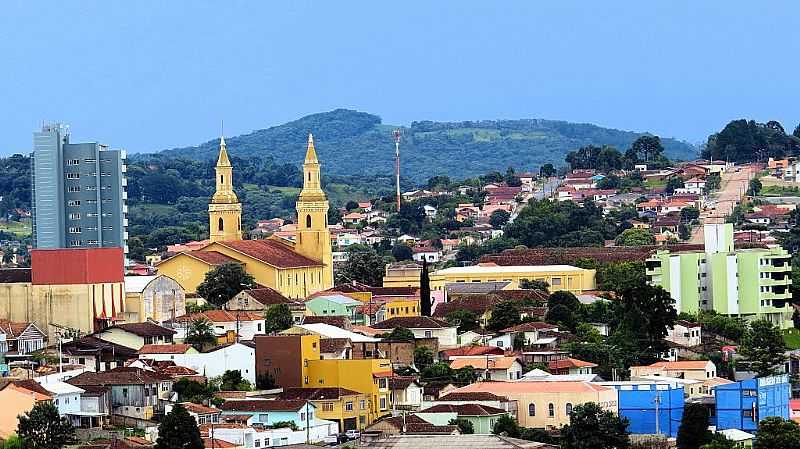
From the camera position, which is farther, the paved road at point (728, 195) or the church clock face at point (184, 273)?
the paved road at point (728, 195)

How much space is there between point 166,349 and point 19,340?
3.93m

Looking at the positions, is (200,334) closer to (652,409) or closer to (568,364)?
(568,364)

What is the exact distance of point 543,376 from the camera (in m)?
53.6

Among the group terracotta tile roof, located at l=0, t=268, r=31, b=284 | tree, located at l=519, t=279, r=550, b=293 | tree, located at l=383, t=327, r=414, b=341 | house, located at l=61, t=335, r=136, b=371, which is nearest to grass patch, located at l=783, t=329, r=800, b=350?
tree, located at l=519, t=279, r=550, b=293

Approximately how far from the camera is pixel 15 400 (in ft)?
151

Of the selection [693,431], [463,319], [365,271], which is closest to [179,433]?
[693,431]

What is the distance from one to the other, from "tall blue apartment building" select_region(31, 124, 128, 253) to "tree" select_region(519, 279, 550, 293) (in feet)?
51.6

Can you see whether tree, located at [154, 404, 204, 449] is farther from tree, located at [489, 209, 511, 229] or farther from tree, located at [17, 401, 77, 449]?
tree, located at [489, 209, 511, 229]

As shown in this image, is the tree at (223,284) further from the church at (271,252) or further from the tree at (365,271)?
the tree at (365,271)

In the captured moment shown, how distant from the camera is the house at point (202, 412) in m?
46.7

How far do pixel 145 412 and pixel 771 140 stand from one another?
285ft

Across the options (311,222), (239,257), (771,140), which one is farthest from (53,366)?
(771,140)

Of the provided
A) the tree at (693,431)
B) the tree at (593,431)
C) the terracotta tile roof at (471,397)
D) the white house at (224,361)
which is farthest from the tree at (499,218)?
the tree at (593,431)

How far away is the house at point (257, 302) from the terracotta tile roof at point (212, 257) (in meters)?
5.33
